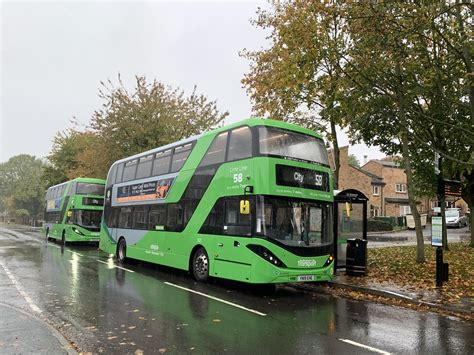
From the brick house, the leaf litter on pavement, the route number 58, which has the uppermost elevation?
the brick house

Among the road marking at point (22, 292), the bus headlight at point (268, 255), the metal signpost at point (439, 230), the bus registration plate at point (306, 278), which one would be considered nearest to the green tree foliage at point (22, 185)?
the road marking at point (22, 292)

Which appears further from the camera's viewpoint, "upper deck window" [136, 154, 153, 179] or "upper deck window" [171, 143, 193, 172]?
"upper deck window" [136, 154, 153, 179]

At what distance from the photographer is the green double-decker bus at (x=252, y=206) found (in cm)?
1015

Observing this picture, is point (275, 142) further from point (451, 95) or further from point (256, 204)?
point (451, 95)

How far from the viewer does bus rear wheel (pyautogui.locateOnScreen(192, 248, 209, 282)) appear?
12020 millimetres

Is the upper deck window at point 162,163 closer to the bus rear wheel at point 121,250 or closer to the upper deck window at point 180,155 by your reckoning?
the upper deck window at point 180,155

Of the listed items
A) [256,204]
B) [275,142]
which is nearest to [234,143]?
[275,142]

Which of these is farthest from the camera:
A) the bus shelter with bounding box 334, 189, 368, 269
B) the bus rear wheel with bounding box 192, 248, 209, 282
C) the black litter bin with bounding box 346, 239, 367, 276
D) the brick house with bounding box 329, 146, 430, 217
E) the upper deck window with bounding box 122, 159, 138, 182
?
→ the brick house with bounding box 329, 146, 430, 217

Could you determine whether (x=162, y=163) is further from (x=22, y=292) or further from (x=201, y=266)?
(x=22, y=292)

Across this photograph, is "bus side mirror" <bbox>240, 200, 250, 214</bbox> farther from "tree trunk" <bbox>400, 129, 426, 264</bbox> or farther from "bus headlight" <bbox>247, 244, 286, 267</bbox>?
"tree trunk" <bbox>400, 129, 426, 264</bbox>

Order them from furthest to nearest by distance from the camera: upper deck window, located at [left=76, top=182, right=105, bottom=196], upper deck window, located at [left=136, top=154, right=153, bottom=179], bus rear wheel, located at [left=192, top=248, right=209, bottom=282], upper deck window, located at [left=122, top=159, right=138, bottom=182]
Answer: upper deck window, located at [left=76, top=182, right=105, bottom=196] → upper deck window, located at [left=122, top=159, right=138, bottom=182] → upper deck window, located at [left=136, top=154, right=153, bottom=179] → bus rear wheel, located at [left=192, top=248, right=209, bottom=282]

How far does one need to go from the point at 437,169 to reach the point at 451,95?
636cm

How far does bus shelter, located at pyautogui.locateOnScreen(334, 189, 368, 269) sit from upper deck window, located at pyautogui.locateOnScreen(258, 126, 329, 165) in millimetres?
2235

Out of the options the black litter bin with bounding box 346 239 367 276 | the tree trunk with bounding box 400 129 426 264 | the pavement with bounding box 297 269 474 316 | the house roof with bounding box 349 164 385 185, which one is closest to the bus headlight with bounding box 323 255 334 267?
Answer: the pavement with bounding box 297 269 474 316
